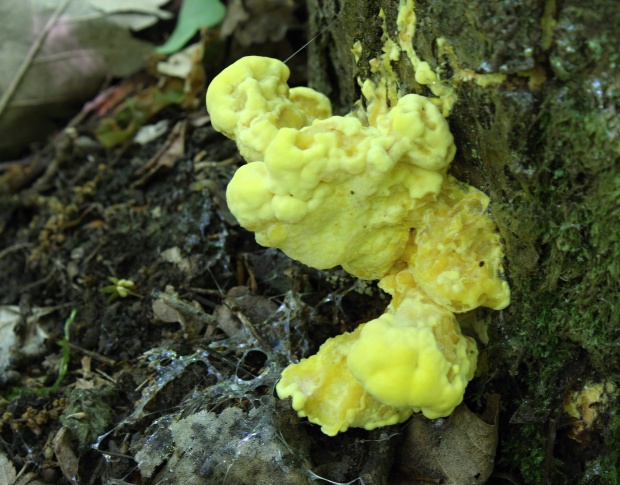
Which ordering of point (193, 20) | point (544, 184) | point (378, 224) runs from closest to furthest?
1. point (544, 184)
2. point (378, 224)
3. point (193, 20)

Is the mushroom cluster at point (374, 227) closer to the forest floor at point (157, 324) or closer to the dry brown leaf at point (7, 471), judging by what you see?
the forest floor at point (157, 324)

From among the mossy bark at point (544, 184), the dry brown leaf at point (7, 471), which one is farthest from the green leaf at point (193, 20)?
the dry brown leaf at point (7, 471)

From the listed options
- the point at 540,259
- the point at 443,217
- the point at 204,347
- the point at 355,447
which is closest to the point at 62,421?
the point at 204,347

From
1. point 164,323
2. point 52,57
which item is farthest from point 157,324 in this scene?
point 52,57

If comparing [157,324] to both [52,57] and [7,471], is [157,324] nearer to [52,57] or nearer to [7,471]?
[7,471]

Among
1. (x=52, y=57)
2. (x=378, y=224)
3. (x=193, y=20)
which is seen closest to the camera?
(x=378, y=224)

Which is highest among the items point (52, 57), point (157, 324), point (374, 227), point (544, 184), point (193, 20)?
point (544, 184)
